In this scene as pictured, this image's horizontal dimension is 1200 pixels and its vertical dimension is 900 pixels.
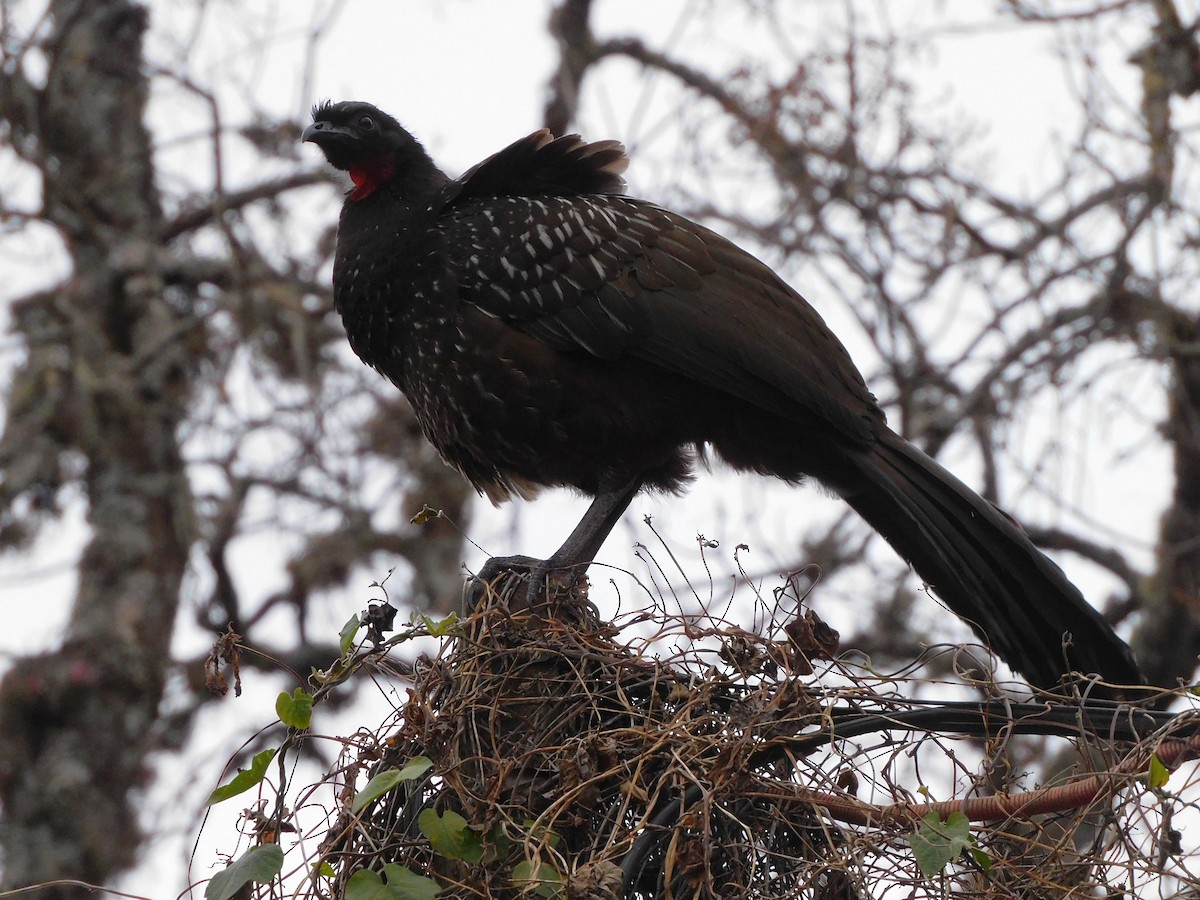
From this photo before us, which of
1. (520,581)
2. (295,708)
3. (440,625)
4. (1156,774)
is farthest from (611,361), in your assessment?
(1156,774)

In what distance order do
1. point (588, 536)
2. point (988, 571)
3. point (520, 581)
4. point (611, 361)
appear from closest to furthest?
point (520, 581) < point (988, 571) < point (611, 361) < point (588, 536)

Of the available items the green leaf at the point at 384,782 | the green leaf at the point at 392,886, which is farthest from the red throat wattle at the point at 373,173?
the green leaf at the point at 392,886

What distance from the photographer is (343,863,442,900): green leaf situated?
228 centimetres

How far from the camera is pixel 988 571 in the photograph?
11.2ft

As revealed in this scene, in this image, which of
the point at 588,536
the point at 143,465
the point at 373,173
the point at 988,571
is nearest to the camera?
the point at 988,571

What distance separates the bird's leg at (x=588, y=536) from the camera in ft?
10.7

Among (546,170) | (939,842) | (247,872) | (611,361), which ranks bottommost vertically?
(939,842)

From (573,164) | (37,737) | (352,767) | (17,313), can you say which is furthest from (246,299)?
(352,767)

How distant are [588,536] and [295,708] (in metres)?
1.55

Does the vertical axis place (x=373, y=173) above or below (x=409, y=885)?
above

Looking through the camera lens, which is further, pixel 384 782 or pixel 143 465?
pixel 143 465

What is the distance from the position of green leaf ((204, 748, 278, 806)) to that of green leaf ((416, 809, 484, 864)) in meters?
0.33

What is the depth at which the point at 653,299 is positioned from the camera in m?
3.83

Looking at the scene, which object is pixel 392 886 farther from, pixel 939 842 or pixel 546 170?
pixel 546 170
